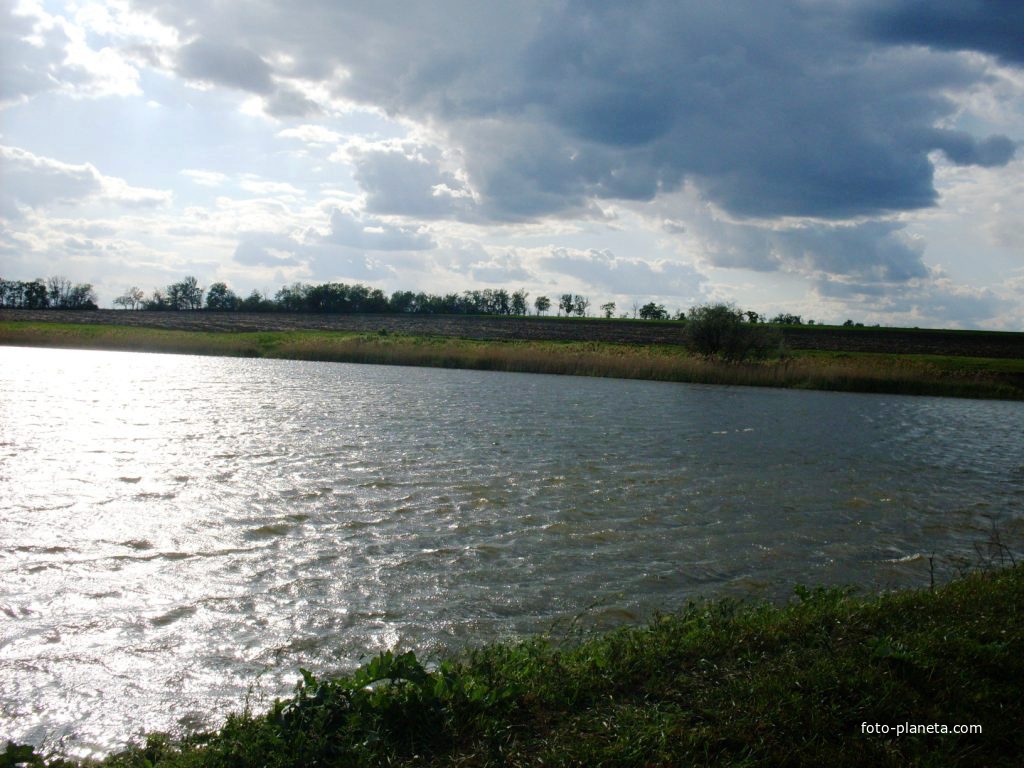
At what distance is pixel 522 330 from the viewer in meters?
93.0

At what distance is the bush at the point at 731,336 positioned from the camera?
49.0 meters

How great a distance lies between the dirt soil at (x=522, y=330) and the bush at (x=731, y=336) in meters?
27.9

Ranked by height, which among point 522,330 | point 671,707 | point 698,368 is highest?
point 522,330

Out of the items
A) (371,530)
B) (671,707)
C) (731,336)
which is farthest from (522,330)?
(671,707)

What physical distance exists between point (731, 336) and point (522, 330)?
4628cm

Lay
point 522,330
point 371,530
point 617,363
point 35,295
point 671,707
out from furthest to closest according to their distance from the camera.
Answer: point 35,295 → point 522,330 → point 617,363 → point 371,530 → point 671,707

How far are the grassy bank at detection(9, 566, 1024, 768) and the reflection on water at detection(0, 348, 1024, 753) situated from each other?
118 cm

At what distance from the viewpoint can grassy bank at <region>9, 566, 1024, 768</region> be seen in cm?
369

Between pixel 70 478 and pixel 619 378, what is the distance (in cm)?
3436

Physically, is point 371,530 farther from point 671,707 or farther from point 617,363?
point 617,363

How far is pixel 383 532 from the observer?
9.09m

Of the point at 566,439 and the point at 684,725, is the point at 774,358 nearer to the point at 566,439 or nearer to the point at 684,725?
the point at 566,439

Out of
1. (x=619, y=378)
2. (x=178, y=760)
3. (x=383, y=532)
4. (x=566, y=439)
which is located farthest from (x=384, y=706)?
(x=619, y=378)

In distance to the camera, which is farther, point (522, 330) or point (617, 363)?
point (522, 330)
